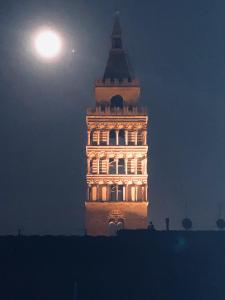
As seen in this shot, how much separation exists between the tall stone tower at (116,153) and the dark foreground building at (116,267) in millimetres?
30253

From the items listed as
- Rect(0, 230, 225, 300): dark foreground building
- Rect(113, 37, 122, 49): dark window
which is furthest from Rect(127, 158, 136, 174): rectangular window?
Rect(0, 230, 225, 300): dark foreground building

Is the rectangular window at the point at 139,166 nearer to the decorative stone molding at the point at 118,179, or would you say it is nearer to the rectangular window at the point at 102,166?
the decorative stone molding at the point at 118,179

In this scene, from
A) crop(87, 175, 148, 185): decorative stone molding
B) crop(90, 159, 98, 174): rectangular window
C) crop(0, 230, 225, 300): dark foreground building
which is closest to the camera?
crop(0, 230, 225, 300): dark foreground building

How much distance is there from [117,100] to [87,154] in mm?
4767

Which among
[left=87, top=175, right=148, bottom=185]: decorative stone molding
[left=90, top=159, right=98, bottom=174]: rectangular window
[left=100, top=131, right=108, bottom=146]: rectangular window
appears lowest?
[left=87, top=175, right=148, bottom=185]: decorative stone molding

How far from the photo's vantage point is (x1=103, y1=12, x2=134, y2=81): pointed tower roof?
4624 inches

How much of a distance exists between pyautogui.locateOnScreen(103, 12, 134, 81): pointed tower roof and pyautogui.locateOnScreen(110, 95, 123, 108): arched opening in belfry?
1.37 meters

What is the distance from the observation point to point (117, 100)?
4638 inches

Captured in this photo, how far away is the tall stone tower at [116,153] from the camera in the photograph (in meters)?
116

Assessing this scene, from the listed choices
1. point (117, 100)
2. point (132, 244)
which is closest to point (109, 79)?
point (117, 100)

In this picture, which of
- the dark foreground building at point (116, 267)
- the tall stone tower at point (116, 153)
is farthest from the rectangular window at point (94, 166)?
the dark foreground building at point (116, 267)

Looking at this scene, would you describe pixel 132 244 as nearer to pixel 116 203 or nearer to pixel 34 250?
pixel 34 250

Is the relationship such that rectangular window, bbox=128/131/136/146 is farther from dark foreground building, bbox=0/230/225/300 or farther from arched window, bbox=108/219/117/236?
dark foreground building, bbox=0/230/225/300

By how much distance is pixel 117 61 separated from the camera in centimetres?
11812
